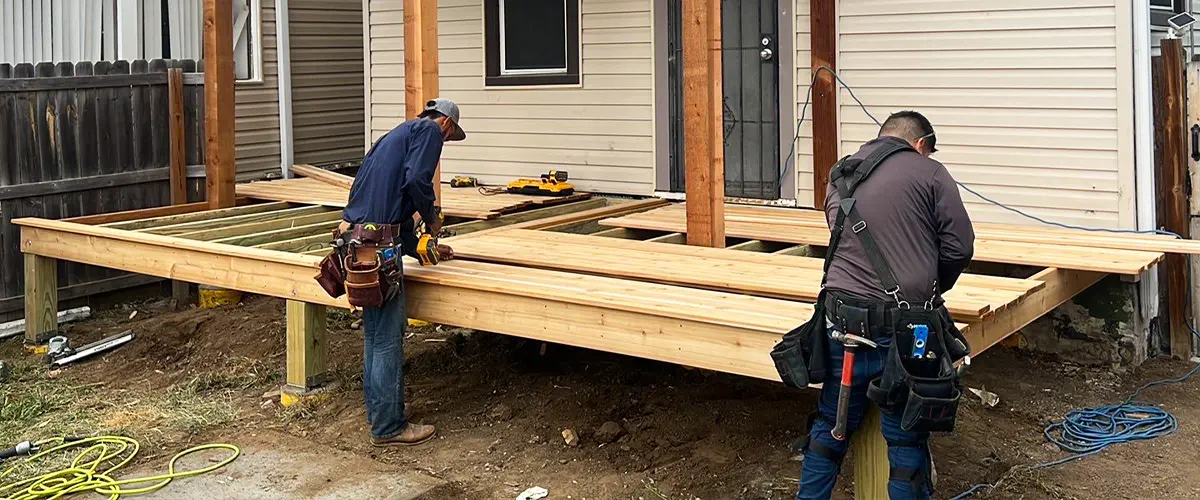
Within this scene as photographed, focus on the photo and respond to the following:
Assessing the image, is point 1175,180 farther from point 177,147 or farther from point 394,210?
point 177,147

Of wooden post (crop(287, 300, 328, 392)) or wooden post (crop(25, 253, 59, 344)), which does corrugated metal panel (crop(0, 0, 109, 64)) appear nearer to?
wooden post (crop(25, 253, 59, 344))

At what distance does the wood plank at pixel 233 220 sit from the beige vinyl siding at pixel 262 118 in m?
2.05

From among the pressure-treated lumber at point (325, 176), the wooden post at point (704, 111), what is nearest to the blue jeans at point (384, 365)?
the wooden post at point (704, 111)

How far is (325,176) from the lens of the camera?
38.7ft

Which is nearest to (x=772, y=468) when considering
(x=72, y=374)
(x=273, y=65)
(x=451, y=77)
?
(x=72, y=374)

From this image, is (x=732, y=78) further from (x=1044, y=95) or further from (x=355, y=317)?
(x=355, y=317)

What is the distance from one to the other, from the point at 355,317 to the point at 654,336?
172 inches

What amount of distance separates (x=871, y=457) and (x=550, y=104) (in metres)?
6.15

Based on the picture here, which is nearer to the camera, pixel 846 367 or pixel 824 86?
pixel 846 367

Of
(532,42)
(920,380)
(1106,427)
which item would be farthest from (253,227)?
(1106,427)

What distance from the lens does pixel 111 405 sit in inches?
300

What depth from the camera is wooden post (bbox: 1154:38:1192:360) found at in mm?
7664

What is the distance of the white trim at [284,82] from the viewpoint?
1225 centimetres

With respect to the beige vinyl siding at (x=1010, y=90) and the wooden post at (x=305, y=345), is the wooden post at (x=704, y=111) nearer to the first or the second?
the beige vinyl siding at (x=1010, y=90)
